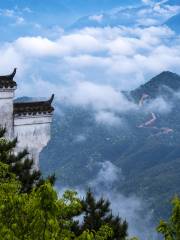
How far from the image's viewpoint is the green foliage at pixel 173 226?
1764 cm

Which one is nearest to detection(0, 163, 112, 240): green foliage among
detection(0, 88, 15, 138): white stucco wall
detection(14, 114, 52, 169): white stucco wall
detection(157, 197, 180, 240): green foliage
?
detection(157, 197, 180, 240): green foliage

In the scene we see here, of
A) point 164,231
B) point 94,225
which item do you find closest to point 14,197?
point 164,231

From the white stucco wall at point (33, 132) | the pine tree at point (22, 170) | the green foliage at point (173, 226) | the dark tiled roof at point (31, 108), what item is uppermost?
the dark tiled roof at point (31, 108)

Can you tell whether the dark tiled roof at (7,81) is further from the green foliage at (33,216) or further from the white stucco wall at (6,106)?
the green foliage at (33,216)

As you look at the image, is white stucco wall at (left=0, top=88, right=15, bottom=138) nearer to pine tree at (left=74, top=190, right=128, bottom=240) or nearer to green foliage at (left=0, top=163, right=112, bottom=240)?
pine tree at (left=74, top=190, right=128, bottom=240)

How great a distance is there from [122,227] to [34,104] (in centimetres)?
828

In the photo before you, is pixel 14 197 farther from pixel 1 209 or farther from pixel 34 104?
pixel 34 104

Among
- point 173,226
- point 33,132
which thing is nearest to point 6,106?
point 33,132

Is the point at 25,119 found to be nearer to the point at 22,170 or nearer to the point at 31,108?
the point at 31,108

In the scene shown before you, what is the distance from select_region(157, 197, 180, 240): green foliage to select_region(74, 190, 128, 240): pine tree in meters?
11.0

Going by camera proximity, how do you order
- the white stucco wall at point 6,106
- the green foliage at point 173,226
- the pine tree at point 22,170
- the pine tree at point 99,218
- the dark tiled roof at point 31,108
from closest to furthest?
the green foliage at point 173,226 → the pine tree at point 22,170 → the pine tree at point 99,218 → the white stucco wall at point 6,106 → the dark tiled roof at point 31,108

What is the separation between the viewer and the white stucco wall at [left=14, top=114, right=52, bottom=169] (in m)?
33.3

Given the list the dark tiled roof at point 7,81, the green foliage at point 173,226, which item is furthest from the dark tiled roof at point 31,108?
the green foliage at point 173,226

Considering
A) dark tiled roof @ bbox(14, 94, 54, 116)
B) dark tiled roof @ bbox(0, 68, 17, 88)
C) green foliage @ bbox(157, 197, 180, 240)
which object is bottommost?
green foliage @ bbox(157, 197, 180, 240)
